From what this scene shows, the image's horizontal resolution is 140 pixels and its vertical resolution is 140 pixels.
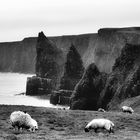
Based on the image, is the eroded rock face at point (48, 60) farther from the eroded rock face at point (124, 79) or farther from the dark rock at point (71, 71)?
the eroded rock face at point (124, 79)

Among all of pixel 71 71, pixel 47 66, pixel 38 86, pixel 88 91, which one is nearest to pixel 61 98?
pixel 71 71

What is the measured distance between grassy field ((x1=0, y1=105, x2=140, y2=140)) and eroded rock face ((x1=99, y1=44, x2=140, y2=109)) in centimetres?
4016

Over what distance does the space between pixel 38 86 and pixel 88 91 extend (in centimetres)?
6004

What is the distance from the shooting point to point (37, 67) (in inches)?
6614

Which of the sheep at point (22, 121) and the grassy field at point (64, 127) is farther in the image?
the sheep at point (22, 121)

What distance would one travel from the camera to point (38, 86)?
458 feet

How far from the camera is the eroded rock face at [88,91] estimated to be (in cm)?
8006

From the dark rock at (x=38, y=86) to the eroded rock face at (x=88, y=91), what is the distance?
54138mm

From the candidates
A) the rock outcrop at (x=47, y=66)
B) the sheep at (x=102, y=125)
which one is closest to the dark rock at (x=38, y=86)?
the rock outcrop at (x=47, y=66)

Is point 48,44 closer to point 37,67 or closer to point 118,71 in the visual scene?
point 37,67

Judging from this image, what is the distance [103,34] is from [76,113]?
153 meters

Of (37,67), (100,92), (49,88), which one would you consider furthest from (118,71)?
(37,67)

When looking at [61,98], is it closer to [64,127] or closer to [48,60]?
[48,60]

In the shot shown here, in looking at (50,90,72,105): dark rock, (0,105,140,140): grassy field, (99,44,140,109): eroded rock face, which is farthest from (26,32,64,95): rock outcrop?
(0,105,140,140): grassy field
